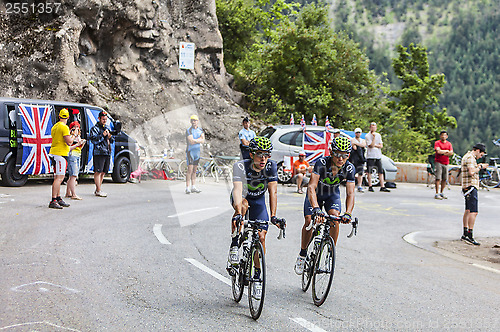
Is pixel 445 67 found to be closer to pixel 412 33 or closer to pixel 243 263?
pixel 412 33

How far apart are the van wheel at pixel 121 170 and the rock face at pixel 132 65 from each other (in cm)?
562

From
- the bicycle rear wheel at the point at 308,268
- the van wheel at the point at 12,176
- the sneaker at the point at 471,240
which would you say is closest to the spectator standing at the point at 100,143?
the van wheel at the point at 12,176

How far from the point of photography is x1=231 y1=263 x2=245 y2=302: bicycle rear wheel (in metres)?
5.83

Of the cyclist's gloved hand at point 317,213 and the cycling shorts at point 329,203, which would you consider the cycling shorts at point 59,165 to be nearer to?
the cycling shorts at point 329,203

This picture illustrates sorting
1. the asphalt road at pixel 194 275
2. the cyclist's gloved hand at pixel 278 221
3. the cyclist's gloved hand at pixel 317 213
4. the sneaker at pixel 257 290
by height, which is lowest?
the asphalt road at pixel 194 275

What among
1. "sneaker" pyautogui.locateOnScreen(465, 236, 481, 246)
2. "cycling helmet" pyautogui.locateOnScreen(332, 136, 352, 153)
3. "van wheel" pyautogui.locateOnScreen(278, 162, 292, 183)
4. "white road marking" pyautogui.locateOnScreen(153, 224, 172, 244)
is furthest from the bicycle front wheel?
"van wheel" pyautogui.locateOnScreen(278, 162, 292, 183)

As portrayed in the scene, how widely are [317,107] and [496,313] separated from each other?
79.4ft

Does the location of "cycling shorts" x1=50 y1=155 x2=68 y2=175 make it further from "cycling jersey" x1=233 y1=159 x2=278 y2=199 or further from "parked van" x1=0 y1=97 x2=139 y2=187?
"cycling jersey" x1=233 y1=159 x2=278 y2=199

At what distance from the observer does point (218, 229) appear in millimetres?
10539

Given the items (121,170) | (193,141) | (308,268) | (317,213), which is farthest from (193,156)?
(317,213)

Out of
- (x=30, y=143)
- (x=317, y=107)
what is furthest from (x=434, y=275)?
(x=317, y=107)

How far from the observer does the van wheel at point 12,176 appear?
46.4 ft

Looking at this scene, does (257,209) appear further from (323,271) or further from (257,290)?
(257,290)

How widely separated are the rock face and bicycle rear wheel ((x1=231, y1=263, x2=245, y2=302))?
17219 millimetres
